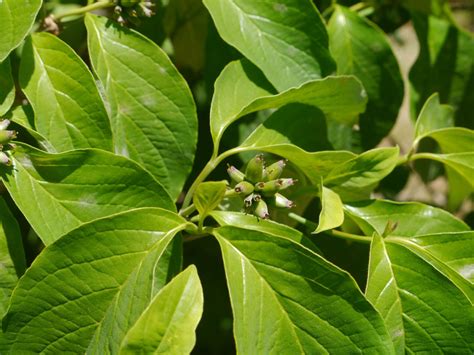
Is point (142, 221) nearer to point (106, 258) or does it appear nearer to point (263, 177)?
point (106, 258)

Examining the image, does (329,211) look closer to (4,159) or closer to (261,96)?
(261,96)

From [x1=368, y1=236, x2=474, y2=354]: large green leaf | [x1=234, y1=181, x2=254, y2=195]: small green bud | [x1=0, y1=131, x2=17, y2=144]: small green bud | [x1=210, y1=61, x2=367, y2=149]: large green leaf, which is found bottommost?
[x1=368, y1=236, x2=474, y2=354]: large green leaf

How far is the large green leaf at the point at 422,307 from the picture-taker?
123cm

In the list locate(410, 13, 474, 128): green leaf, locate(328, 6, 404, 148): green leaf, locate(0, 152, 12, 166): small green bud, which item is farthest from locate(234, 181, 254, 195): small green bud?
locate(410, 13, 474, 128): green leaf

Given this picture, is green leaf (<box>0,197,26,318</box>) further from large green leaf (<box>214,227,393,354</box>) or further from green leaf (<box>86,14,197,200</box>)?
large green leaf (<box>214,227,393,354</box>)

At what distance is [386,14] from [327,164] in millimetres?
894

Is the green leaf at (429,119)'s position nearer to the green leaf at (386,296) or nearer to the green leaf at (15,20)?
the green leaf at (386,296)

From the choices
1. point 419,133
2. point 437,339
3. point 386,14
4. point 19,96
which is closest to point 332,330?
point 437,339

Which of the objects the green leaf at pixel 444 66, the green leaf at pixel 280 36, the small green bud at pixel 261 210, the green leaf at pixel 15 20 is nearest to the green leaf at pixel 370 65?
the green leaf at pixel 444 66

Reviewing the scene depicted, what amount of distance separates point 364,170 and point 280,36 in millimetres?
325

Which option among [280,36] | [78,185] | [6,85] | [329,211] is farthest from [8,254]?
[280,36]

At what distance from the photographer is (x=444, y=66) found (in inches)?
80.4

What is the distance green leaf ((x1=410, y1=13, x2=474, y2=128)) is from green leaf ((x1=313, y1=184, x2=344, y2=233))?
73 centimetres

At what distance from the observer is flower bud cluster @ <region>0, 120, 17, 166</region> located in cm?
121
